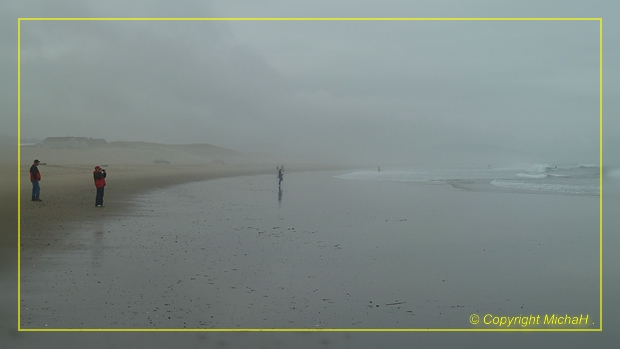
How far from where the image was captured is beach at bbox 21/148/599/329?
5.17 metres

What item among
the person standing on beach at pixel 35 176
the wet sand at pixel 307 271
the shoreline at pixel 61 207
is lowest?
the wet sand at pixel 307 271

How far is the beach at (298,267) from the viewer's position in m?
5.17

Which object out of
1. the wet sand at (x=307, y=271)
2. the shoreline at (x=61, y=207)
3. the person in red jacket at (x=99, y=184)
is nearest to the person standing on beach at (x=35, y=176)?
the shoreline at (x=61, y=207)

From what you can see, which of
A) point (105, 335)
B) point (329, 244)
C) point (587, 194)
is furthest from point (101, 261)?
point (587, 194)

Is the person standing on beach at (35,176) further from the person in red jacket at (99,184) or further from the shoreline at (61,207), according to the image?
the person in red jacket at (99,184)

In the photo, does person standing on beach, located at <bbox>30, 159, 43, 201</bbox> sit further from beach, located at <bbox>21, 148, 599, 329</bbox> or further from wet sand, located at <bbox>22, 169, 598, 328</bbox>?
wet sand, located at <bbox>22, 169, 598, 328</bbox>

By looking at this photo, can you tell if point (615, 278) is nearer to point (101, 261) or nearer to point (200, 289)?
point (200, 289)

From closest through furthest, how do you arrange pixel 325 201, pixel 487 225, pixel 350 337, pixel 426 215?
pixel 350 337, pixel 487 225, pixel 426 215, pixel 325 201

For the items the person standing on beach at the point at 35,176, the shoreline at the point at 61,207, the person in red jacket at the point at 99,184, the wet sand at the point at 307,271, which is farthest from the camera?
the person in red jacket at the point at 99,184

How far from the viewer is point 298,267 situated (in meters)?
7.14

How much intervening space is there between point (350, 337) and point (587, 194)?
701 inches

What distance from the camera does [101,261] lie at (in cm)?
714

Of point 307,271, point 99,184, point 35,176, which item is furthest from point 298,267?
point 35,176

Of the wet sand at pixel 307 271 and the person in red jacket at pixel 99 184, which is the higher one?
the person in red jacket at pixel 99 184
